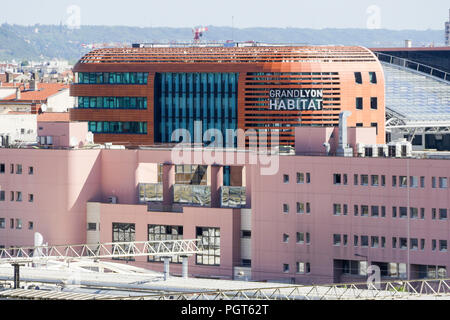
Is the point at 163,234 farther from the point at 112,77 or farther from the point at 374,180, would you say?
the point at 112,77

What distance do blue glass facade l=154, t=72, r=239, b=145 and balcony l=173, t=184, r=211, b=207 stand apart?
23.3 m

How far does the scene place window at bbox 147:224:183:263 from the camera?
93688 mm

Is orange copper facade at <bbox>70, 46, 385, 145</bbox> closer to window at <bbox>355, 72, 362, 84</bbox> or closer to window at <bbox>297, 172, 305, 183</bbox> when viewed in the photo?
window at <bbox>355, 72, 362, 84</bbox>

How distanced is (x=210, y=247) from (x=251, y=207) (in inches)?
133

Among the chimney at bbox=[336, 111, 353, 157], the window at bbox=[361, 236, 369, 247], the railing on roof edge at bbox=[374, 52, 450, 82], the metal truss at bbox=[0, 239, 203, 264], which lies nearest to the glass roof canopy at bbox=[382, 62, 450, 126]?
the railing on roof edge at bbox=[374, 52, 450, 82]

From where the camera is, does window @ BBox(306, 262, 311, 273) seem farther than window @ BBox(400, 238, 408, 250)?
Yes

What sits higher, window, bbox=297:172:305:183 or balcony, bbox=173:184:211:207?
window, bbox=297:172:305:183

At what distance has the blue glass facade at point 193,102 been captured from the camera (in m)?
119

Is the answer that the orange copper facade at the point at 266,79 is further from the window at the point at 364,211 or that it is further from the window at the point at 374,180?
the window at the point at 374,180

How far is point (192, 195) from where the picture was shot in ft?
313

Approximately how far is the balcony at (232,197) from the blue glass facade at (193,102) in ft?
81.0

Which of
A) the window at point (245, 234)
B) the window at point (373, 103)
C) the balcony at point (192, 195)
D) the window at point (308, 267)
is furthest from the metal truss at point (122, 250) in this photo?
the window at point (373, 103)

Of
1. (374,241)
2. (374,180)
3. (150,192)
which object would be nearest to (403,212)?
(374,241)
